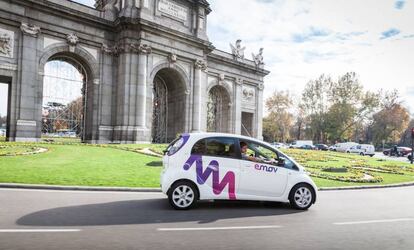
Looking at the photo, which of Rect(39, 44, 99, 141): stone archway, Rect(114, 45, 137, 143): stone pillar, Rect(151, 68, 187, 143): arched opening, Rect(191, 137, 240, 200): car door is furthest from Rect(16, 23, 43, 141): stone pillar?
Rect(191, 137, 240, 200): car door

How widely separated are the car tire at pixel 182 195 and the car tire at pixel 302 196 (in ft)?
7.45

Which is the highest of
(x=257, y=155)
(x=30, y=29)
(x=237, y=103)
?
(x=30, y=29)

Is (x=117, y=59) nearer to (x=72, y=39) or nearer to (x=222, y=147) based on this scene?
(x=72, y=39)

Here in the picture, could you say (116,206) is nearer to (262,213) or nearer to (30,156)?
(262,213)

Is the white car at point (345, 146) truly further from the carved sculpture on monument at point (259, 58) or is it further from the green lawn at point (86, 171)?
the green lawn at point (86, 171)

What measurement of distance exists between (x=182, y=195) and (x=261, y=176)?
1.84 meters

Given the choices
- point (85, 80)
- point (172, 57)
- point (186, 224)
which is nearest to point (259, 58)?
point (172, 57)

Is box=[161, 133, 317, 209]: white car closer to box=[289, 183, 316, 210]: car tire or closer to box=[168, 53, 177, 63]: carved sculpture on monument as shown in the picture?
box=[289, 183, 316, 210]: car tire

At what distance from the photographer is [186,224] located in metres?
6.10

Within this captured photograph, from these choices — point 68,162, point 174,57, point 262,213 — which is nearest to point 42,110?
point 174,57

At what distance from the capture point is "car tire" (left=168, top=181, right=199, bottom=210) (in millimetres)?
7379

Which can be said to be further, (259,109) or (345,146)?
(345,146)

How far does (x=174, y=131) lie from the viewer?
34188 mm

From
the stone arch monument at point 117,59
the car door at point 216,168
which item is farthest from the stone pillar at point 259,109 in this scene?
the car door at point 216,168
